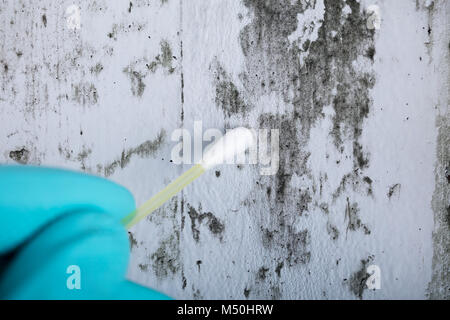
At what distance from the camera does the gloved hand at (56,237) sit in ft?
1.08

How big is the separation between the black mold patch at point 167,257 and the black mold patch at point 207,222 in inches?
1.3

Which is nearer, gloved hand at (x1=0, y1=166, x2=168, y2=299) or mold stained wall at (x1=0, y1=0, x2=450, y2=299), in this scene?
gloved hand at (x1=0, y1=166, x2=168, y2=299)

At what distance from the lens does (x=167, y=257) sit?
2.06 ft

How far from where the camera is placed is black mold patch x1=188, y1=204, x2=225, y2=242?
625 millimetres

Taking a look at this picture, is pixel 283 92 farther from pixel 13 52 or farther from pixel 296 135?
pixel 13 52

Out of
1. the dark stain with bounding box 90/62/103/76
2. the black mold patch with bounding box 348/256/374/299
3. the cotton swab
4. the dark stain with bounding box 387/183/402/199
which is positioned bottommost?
the black mold patch with bounding box 348/256/374/299

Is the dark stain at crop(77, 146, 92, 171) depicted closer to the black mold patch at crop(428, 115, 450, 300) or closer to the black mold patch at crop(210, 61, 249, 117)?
the black mold patch at crop(210, 61, 249, 117)

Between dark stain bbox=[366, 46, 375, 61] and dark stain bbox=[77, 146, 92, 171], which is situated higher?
dark stain bbox=[366, 46, 375, 61]

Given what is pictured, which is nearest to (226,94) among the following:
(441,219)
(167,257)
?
(167,257)

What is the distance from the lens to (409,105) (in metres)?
0.62

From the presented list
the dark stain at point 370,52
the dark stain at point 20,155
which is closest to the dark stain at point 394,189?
the dark stain at point 370,52

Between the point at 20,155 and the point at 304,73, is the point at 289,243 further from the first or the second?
the point at 20,155

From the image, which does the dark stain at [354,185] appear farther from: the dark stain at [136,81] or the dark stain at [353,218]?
the dark stain at [136,81]

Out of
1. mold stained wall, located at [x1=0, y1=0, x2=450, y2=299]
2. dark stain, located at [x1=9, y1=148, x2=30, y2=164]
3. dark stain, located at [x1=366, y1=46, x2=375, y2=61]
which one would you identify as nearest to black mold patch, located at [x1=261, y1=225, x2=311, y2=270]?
mold stained wall, located at [x1=0, y1=0, x2=450, y2=299]
